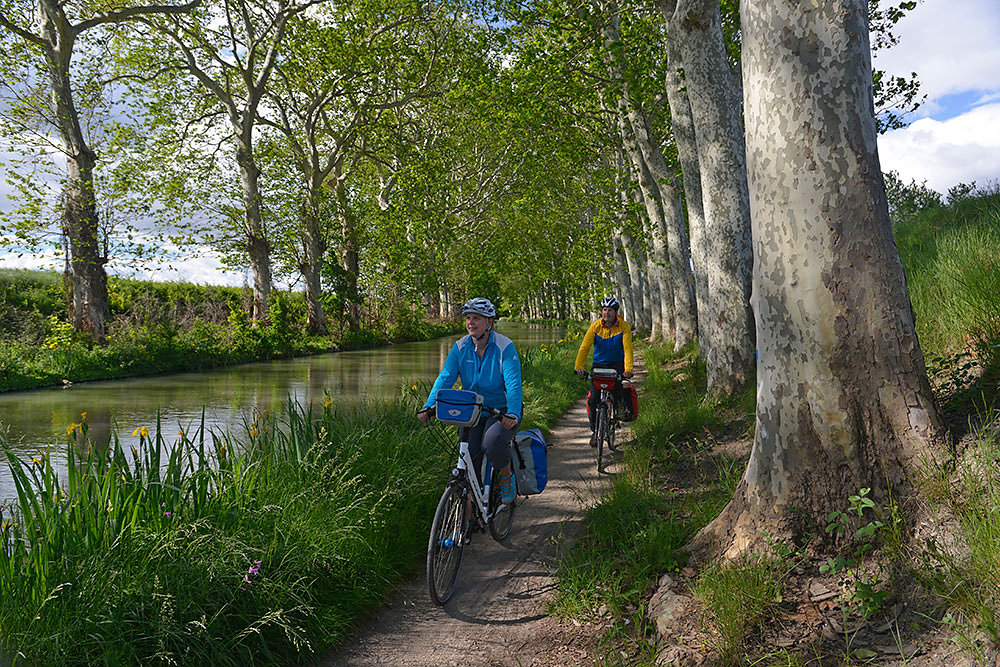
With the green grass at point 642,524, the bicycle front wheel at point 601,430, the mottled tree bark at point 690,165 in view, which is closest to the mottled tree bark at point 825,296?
the green grass at point 642,524

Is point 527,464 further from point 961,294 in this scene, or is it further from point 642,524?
point 961,294

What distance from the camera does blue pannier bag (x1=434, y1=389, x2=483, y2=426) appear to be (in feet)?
15.7

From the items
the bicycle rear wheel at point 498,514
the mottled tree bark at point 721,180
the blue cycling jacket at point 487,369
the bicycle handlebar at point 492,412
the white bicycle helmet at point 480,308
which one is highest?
the mottled tree bark at point 721,180

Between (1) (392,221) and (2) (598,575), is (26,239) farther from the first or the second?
(2) (598,575)

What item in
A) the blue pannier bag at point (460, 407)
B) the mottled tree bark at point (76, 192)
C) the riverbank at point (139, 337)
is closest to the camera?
the blue pannier bag at point (460, 407)

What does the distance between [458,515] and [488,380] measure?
3.48 ft

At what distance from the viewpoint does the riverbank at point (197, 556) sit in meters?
3.20

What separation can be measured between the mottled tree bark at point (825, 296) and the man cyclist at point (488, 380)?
176cm

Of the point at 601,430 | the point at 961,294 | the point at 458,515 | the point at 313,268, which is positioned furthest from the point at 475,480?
the point at 313,268

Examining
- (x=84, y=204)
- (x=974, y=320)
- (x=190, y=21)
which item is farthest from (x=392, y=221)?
(x=974, y=320)

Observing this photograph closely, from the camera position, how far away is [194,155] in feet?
88.8

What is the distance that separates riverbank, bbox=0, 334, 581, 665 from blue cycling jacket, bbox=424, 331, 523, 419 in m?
1.08

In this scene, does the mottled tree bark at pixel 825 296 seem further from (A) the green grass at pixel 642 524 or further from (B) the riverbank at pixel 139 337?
(B) the riverbank at pixel 139 337

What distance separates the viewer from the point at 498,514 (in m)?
5.61
